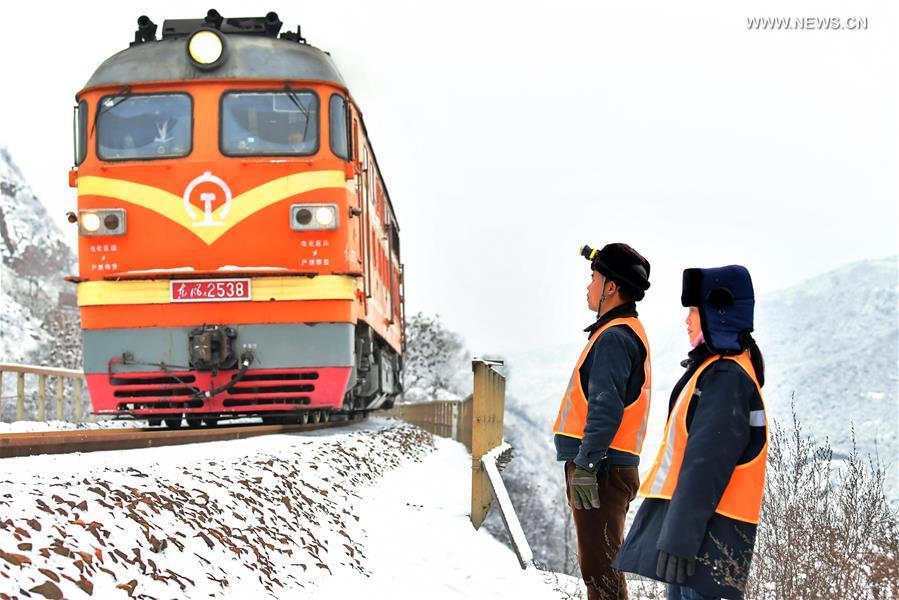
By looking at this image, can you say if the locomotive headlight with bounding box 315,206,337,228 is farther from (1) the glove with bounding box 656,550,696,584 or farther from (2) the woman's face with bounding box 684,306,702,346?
(1) the glove with bounding box 656,550,696,584

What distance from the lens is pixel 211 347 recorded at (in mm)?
10570

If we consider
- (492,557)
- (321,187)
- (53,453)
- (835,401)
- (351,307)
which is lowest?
(835,401)

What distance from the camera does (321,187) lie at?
36.2 feet

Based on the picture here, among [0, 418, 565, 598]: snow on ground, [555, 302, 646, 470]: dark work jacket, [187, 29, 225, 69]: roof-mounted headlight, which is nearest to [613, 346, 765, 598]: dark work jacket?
[555, 302, 646, 470]: dark work jacket

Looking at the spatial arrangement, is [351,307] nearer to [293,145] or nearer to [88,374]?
[293,145]

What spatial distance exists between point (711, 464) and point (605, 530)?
1.38 m

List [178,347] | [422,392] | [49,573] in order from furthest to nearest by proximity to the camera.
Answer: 1. [422,392]
2. [178,347]
3. [49,573]

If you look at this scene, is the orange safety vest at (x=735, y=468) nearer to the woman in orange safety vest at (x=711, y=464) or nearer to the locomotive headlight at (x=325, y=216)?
the woman in orange safety vest at (x=711, y=464)

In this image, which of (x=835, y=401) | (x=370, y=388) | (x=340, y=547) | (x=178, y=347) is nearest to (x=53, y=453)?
(x=340, y=547)

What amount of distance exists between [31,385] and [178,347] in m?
56.4

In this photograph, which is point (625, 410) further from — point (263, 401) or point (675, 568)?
point (263, 401)

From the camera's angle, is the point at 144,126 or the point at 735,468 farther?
the point at 144,126

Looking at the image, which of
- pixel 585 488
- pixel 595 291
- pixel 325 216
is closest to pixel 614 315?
pixel 595 291

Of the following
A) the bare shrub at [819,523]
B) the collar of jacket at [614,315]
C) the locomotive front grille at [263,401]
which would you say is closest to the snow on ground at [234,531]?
the locomotive front grille at [263,401]
